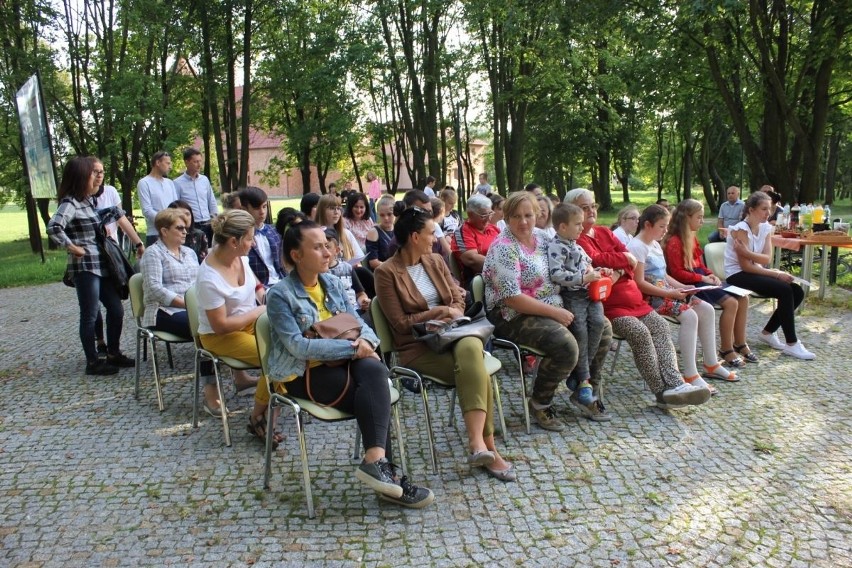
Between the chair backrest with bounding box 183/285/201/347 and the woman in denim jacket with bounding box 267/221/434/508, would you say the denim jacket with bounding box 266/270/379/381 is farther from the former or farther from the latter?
the chair backrest with bounding box 183/285/201/347

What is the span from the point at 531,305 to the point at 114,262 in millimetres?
3912

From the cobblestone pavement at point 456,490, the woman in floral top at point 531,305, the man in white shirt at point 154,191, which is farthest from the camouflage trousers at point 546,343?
A: the man in white shirt at point 154,191

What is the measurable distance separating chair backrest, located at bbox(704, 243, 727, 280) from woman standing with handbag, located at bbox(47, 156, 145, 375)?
5597 millimetres

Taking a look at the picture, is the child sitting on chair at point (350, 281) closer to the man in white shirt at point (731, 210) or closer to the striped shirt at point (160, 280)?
the striped shirt at point (160, 280)

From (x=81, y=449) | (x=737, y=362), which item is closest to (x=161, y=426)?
(x=81, y=449)

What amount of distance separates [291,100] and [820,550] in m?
26.5

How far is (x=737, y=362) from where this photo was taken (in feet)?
20.6

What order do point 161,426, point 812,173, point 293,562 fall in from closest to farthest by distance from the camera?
point 293,562, point 161,426, point 812,173

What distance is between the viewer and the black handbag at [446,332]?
4.09 m

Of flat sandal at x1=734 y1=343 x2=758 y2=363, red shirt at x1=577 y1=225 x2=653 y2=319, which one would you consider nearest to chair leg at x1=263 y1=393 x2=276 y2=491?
red shirt at x1=577 y1=225 x2=653 y2=319

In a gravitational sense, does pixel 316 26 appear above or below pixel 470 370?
above

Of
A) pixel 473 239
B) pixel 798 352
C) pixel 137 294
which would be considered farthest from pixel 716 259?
pixel 137 294

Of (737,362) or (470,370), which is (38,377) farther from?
(737,362)

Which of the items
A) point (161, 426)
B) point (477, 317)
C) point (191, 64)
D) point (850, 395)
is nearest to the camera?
point (477, 317)
